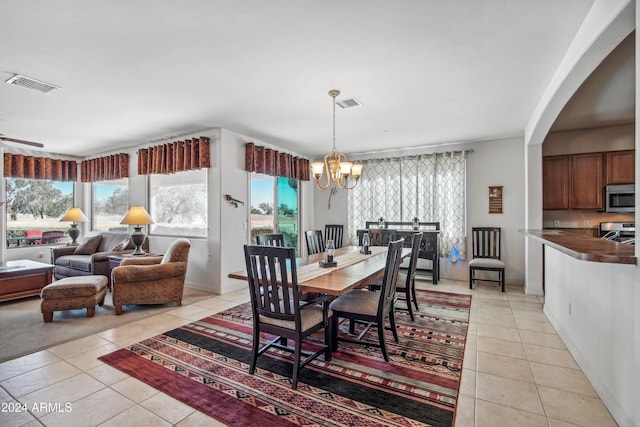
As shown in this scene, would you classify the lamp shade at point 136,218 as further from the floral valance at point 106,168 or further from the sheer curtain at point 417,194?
the sheer curtain at point 417,194

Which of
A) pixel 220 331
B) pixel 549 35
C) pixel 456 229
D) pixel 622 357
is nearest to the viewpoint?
pixel 622 357

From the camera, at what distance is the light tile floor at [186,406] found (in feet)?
6.18

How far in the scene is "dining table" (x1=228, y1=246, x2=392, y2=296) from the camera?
2.25 meters

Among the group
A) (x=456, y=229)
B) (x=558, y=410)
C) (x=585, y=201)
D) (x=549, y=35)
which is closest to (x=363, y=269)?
(x=558, y=410)

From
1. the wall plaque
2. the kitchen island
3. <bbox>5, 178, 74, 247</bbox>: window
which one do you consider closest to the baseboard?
<bbox>5, 178, 74, 247</bbox>: window

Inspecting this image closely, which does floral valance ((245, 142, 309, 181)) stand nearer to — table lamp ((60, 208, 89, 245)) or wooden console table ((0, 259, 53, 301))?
wooden console table ((0, 259, 53, 301))

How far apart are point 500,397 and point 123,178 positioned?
6702mm

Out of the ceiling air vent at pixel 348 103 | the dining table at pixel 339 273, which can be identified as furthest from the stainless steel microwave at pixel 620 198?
the ceiling air vent at pixel 348 103

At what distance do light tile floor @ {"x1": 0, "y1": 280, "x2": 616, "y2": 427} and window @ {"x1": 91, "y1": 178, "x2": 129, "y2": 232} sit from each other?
12.6 feet

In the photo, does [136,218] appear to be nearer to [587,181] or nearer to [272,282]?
[272,282]

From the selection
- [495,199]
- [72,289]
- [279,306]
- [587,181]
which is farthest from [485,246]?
[72,289]

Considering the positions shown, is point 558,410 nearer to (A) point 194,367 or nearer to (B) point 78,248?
(A) point 194,367

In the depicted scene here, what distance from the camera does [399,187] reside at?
239 inches

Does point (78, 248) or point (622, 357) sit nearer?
point (622, 357)
